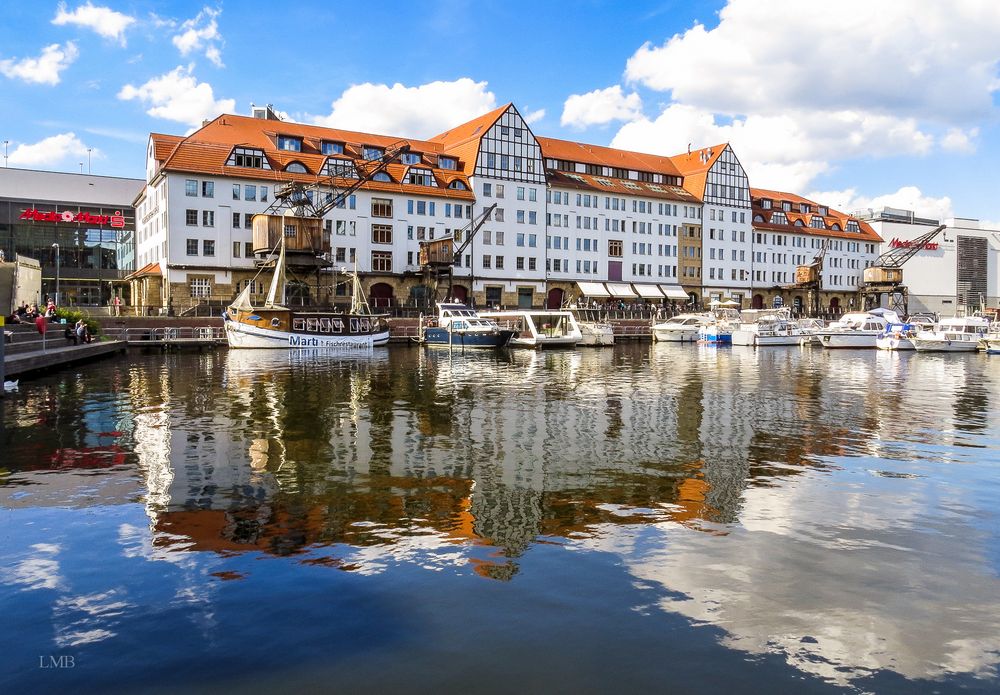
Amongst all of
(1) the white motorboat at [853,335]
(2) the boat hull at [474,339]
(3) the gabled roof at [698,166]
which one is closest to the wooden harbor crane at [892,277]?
(3) the gabled roof at [698,166]

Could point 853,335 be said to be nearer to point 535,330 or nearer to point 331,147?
point 535,330

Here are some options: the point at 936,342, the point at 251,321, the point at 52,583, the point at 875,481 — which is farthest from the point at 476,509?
the point at 936,342

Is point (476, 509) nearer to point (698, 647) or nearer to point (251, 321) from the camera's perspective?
point (698, 647)

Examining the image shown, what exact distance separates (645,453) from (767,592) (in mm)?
8848

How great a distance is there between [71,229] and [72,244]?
226cm

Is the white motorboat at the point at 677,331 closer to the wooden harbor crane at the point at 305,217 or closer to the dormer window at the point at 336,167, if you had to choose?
the wooden harbor crane at the point at 305,217

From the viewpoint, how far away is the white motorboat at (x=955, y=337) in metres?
69.8

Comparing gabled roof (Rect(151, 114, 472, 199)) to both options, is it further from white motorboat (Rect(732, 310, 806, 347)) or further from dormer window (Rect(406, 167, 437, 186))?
white motorboat (Rect(732, 310, 806, 347))

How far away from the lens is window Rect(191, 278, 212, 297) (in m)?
70.0

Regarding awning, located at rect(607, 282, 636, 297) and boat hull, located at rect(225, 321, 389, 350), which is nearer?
boat hull, located at rect(225, 321, 389, 350)

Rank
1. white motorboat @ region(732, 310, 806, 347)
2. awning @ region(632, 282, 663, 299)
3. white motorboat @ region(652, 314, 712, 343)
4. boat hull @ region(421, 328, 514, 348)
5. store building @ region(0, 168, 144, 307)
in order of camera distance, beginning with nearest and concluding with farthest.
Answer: boat hull @ region(421, 328, 514, 348)
white motorboat @ region(732, 310, 806, 347)
white motorboat @ region(652, 314, 712, 343)
awning @ region(632, 282, 663, 299)
store building @ region(0, 168, 144, 307)

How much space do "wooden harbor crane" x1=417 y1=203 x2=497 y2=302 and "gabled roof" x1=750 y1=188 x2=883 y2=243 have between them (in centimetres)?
4917

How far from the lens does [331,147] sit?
80.5 metres

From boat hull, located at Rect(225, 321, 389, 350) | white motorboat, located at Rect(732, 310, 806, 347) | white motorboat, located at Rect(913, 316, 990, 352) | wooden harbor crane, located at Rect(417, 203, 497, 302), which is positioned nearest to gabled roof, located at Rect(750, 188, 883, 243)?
white motorboat, located at Rect(732, 310, 806, 347)
